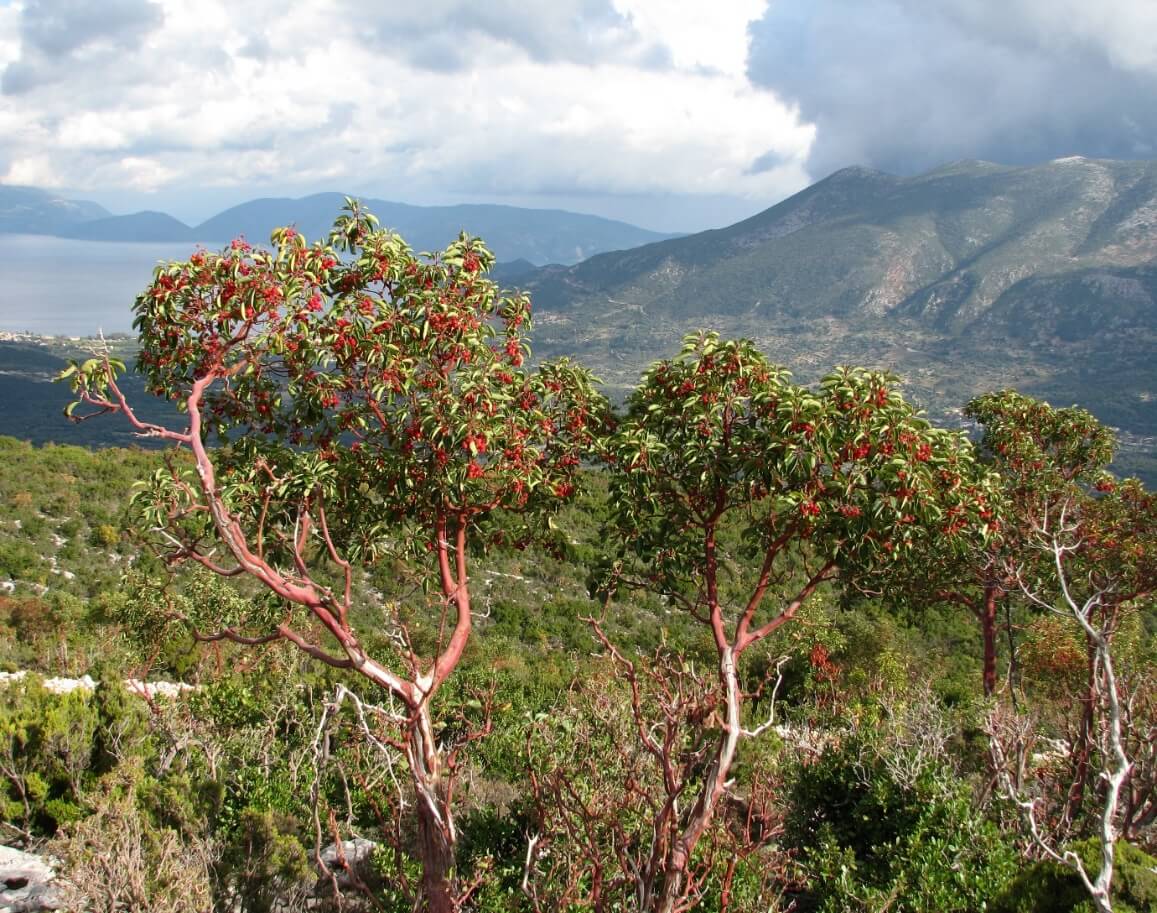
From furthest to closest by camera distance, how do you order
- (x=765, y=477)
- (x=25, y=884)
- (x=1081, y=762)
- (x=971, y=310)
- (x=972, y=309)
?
(x=971, y=310) → (x=972, y=309) → (x=1081, y=762) → (x=25, y=884) → (x=765, y=477)

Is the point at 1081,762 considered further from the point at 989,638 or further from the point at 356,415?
the point at 356,415

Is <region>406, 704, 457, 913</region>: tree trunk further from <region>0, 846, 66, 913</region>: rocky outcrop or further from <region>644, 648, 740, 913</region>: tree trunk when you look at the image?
<region>0, 846, 66, 913</region>: rocky outcrop

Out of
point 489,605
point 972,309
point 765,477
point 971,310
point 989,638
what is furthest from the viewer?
point 971,310

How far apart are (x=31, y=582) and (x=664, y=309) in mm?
173377

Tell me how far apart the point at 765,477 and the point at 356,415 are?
270 cm

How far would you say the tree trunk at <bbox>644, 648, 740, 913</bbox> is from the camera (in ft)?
12.5

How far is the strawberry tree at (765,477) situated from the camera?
16.5 feet

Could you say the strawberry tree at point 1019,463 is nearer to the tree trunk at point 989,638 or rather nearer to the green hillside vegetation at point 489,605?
the tree trunk at point 989,638

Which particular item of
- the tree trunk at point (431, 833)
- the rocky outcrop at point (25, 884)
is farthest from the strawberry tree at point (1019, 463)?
the rocky outcrop at point (25, 884)

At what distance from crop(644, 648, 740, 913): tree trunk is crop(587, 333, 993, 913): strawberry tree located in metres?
0.02

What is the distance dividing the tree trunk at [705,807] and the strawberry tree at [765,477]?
2cm

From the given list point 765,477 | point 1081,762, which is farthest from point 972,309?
point 765,477

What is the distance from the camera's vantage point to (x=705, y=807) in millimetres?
4383

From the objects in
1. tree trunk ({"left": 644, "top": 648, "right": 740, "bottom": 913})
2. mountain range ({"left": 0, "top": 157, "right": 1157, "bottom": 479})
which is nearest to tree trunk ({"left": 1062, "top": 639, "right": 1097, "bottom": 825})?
tree trunk ({"left": 644, "top": 648, "right": 740, "bottom": 913})
